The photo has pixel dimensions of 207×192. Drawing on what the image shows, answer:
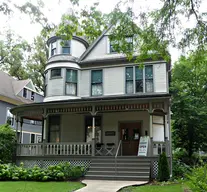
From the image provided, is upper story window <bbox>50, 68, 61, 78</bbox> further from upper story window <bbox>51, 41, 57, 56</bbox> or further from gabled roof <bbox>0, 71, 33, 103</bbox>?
gabled roof <bbox>0, 71, 33, 103</bbox>

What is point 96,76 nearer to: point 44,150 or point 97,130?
point 97,130

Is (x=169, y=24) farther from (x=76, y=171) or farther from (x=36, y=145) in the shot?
(x=36, y=145)

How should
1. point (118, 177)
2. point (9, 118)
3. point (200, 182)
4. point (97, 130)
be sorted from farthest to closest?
1. point (9, 118)
2. point (97, 130)
3. point (118, 177)
4. point (200, 182)

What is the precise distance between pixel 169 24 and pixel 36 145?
9793 millimetres

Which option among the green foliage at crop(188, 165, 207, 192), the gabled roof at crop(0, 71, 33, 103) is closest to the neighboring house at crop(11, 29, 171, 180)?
the green foliage at crop(188, 165, 207, 192)

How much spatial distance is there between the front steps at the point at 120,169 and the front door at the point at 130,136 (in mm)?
2497

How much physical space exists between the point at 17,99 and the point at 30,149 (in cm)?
1164

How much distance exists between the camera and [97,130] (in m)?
16.3

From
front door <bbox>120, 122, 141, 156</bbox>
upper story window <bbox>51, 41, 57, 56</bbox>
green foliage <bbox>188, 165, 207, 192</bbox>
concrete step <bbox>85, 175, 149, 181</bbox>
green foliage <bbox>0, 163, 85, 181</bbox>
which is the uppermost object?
upper story window <bbox>51, 41, 57, 56</bbox>

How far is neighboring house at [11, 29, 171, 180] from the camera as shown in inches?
512

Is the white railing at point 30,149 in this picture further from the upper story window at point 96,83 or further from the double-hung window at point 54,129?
the upper story window at point 96,83

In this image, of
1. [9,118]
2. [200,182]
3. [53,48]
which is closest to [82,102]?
[53,48]

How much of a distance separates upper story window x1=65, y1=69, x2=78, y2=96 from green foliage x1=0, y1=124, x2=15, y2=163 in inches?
168

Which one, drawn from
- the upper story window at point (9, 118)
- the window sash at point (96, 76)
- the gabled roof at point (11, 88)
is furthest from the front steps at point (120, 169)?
the gabled roof at point (11, 88)
